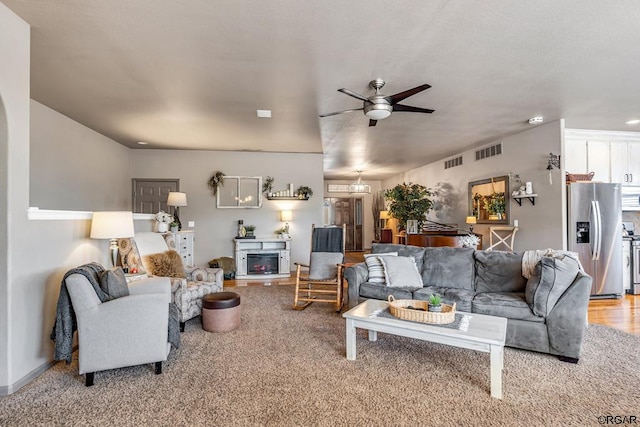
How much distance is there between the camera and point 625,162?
567cm

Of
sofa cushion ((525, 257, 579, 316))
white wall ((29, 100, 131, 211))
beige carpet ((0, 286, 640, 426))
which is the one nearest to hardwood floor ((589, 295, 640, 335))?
beige carpet ((0, 286, 640, 426))

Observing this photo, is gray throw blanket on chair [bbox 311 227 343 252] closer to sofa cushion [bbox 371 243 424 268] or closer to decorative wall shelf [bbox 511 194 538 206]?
sofa cushion [bbox 371 243 424 268]

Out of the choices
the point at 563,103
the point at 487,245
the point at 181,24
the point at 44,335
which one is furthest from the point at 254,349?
the point at 487,245

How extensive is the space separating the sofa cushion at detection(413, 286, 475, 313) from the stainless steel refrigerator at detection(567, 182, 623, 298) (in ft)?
9.17

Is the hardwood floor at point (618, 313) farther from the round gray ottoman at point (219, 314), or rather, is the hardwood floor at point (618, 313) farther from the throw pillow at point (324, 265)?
the round gray ottoman at point (219, 314)

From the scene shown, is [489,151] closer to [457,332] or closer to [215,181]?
[457,332]

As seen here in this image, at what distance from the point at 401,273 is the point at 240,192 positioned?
4.33 meters

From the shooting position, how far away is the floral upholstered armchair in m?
3.46

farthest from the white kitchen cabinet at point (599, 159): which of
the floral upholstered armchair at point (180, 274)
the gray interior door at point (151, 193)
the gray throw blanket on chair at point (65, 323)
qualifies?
the gray interior door at point (151, 193)

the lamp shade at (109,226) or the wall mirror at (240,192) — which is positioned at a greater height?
the wall mirror at (240,192)

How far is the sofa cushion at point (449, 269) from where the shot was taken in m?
3.68

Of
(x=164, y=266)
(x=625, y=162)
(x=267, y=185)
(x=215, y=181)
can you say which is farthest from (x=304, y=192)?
(x=625, y=162)

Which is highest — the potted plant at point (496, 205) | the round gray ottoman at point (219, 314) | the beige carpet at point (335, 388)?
the potted plant at point (496, 205)

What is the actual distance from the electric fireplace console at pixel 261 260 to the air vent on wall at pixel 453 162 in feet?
13.7
